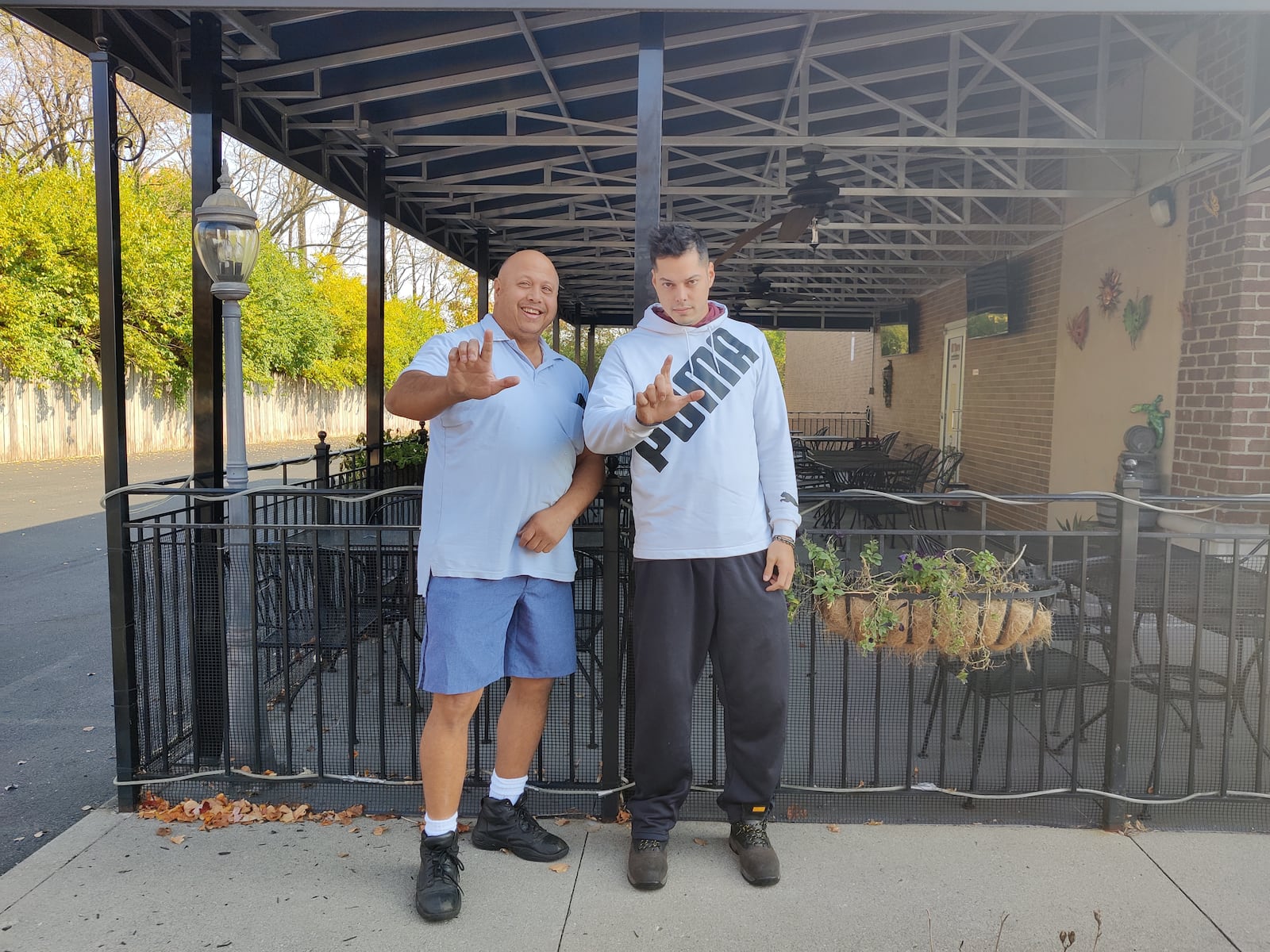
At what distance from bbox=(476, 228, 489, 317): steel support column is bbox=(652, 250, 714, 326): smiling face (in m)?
8.69

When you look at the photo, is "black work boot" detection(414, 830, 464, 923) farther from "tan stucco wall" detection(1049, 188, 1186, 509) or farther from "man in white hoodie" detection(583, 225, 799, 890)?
"tan stucco wall" detection(1049, 188, 1186, 509)

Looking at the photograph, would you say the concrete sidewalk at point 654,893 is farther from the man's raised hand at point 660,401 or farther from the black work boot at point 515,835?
Result: the man's raised hand at point 660,401

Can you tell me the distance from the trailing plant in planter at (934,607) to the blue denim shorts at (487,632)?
2.53ft

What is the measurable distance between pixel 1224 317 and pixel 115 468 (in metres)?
5.75

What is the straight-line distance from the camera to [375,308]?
7805 mm

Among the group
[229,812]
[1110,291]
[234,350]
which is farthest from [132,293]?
[229,812]

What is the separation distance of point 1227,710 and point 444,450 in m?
2.52

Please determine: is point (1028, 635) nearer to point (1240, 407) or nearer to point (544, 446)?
point (544, 446)

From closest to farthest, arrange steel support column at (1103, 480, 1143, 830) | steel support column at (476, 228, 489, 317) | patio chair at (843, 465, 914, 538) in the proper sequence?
1. steel support column at (1103, 480, 1143, 830)
2. patio chair at (843, 465, 914, 538)
3. steel support column at (476, 228, 489, 317)

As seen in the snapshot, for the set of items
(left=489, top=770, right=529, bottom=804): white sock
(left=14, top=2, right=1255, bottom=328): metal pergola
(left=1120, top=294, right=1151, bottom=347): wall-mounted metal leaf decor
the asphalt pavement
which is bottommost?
the asphalt pavement

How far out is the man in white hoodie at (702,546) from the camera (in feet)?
7.91

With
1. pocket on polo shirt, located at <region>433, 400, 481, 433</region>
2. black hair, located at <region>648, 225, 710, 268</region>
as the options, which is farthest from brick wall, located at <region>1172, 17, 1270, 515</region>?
pocket on polo shirt, located at <region>433, 400, 481, 433</region>

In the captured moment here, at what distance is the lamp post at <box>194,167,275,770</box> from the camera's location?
3193 millimetres

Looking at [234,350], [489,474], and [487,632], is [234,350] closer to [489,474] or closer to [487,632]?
[489,474]
